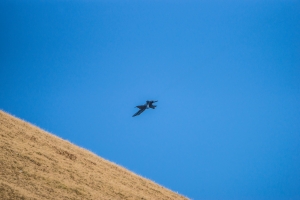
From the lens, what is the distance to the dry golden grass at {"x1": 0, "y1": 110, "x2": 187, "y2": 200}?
1222 cm

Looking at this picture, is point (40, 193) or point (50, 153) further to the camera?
point (50, 153)

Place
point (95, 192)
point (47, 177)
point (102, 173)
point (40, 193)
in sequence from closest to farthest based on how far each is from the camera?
point (40, 193), point (47, 177), point (95, 192), point (102, 173)

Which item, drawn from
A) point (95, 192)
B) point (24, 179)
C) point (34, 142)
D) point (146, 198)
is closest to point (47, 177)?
point (24, 179)

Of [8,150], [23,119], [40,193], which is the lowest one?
[40,193]

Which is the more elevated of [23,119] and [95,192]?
[23,119]

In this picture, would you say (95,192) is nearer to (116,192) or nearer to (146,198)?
(116,192)

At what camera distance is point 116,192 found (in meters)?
16.5

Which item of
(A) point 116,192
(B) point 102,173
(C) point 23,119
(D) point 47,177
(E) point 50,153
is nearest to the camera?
(D) point 47,177

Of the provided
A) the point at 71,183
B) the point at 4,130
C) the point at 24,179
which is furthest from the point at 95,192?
the point at 4,130

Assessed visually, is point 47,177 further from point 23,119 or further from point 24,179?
point 23,119

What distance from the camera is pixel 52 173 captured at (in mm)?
14727

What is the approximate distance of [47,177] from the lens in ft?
45.2

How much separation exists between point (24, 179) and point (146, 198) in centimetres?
840

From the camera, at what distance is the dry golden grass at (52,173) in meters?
12.2
